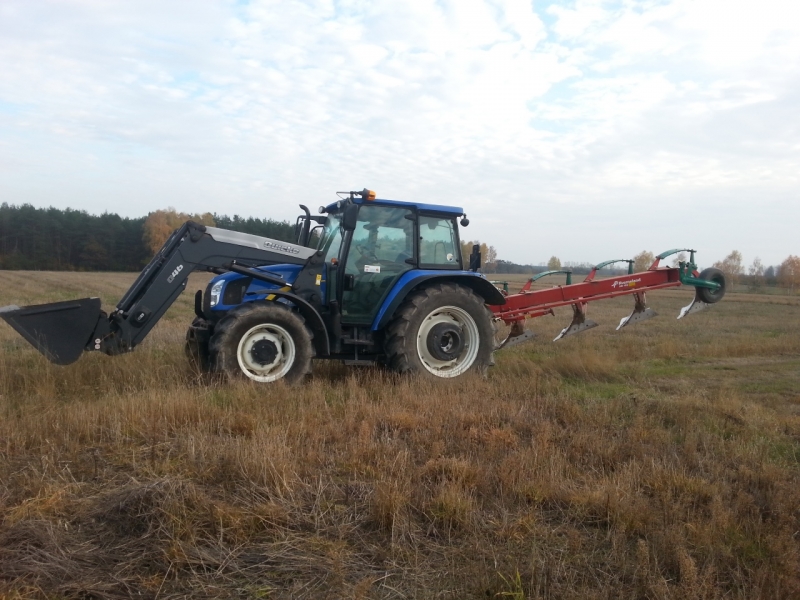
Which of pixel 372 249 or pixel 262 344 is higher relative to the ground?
pixel 372 249

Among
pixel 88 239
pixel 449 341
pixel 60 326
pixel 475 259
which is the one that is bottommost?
pixel 449 341

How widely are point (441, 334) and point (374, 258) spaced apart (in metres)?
1.23

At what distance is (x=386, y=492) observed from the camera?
368cm

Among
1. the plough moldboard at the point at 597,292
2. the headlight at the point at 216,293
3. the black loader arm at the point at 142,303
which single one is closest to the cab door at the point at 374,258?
the black loader arm at the point at 142,303

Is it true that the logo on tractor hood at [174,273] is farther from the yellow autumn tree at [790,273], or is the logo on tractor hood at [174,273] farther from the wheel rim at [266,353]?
the yellow autumn tree at [790,273]

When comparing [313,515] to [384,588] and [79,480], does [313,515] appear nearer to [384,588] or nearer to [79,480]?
[384,588]

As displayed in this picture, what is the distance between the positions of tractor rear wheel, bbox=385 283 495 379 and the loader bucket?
3179mm

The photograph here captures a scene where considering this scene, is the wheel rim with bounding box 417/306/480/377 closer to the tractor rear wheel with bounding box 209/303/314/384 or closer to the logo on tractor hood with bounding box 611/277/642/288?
the tractor rear wheel with bounding box 209/303/314/384

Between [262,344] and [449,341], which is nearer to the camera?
[262,344]

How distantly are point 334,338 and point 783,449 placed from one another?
A: 451cm

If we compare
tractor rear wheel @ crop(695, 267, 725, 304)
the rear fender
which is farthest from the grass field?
tractor rear wheel @ crop(695, 267, 725, 304)

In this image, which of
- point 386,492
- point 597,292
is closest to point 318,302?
point 386,492

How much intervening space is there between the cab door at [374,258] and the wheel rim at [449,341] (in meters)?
0.66

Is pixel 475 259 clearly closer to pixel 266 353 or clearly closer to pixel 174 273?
pixel 266 353
